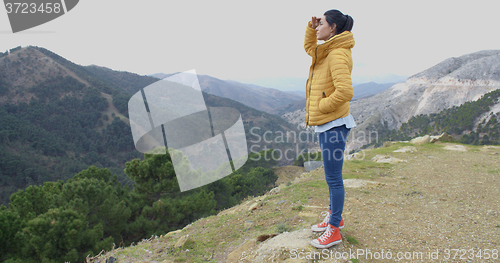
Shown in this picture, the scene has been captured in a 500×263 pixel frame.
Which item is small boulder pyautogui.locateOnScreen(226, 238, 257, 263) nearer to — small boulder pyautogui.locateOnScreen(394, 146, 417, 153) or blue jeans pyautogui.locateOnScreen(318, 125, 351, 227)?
blue jeans pyautogui.locateOnScreen(318, 125, 351, 227)

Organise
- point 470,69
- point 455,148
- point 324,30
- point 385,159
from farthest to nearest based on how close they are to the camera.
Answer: point 470,69 < point 455,148 < point 385,159 < point 324,30

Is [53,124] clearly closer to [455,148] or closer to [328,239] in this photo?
[455,148]

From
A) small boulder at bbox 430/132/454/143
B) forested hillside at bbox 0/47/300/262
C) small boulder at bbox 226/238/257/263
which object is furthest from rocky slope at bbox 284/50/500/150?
small boulder at bbox 226/238/257/263

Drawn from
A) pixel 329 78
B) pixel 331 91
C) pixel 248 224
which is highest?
pixel 329 78

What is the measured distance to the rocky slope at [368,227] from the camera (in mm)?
2768

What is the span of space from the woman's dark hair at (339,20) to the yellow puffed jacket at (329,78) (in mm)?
94

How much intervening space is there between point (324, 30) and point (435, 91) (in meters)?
70.1

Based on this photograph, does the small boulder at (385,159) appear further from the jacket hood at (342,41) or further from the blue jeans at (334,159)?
the jacket hood at (342,41)

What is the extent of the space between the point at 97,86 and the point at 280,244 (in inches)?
3084

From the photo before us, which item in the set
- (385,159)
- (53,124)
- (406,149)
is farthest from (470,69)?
(53,124)

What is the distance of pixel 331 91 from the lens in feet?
7.86

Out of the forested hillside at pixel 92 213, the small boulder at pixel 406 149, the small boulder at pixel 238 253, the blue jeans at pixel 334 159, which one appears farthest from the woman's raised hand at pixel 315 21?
the small boulder at pixel 406 149

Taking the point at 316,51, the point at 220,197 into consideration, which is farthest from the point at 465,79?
the point at 316,51

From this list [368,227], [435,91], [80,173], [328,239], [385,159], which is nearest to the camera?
[328,239]
